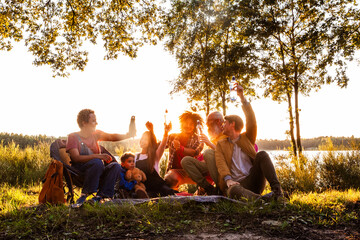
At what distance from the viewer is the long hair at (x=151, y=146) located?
5.79m

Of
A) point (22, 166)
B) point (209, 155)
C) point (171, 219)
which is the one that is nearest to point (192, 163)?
point (209, 155)

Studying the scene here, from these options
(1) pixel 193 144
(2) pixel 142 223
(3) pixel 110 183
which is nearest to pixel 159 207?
(2) pixel 142 223

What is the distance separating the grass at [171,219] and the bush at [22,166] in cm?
504

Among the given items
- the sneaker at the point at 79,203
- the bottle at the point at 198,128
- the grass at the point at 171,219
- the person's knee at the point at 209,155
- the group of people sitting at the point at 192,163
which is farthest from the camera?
the bottle at the point at 198,128

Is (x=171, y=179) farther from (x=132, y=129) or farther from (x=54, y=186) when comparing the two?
(x=54, y=186)

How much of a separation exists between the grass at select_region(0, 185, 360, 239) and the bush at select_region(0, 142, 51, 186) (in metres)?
5.04

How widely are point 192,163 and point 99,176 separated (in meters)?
1.51

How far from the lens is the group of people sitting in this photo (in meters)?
4.57

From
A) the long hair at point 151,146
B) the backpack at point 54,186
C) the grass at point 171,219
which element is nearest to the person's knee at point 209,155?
the grass at point 171,219

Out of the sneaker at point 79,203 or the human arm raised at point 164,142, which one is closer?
the sneaker at point 79,203

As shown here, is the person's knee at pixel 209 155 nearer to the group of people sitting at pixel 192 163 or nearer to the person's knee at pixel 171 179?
the group of people sitting at pixel 192 163

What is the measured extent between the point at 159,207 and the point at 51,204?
5.76ft

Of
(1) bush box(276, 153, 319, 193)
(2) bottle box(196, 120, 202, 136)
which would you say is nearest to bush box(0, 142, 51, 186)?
(2) bottle box(196, 120, 202, 136)

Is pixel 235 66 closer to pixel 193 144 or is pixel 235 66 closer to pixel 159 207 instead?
pixel 193 144
